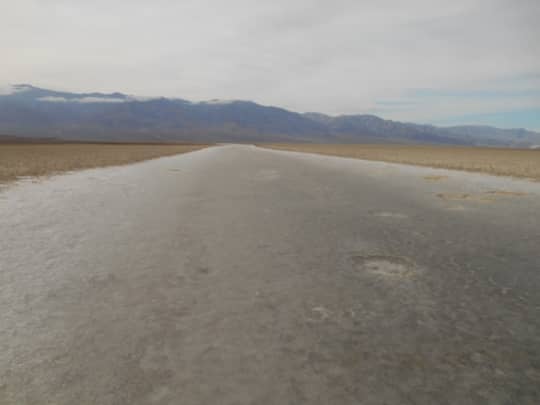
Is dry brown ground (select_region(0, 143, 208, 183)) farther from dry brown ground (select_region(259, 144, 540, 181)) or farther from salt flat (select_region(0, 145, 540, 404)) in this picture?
dry brown ground (select_region(259, 144, 540, 181))

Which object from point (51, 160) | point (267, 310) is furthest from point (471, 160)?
point (267, 310)

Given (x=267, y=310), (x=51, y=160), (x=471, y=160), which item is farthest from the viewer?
(x=471, y=160)

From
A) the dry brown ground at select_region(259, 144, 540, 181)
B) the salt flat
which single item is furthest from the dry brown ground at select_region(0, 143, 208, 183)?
the dry brown ground at select_region(259, 144, 540, 181)

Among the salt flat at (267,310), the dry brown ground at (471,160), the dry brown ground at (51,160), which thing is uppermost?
A: the dry brown ground at (471,160)

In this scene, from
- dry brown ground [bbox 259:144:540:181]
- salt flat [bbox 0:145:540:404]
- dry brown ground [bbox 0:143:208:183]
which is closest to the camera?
salt flat [bbox 0:145:540:404]

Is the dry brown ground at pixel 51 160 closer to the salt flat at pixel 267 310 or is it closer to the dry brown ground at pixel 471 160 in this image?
the salt flat at pixel 267 310

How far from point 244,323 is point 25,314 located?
206 centimetres

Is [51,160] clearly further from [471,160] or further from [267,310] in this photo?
[471,160]

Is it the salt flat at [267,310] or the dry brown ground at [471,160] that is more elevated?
the dry brown ground at [471,160]

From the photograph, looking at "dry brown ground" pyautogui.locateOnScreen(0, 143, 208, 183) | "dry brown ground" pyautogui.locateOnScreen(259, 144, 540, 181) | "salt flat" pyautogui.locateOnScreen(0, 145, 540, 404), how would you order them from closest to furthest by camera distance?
"salt flat" pyautogui.locateOnScreen(0, 145, 540, 404), "dry brown ground" pyautogui.locateOnScreen(0, 143, 208, 183), "dry brown ground" pyautogui.locateOnScreen(259, 144, 540, 181)

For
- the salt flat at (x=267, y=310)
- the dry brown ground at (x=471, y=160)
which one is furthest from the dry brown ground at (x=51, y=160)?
the dry brown ground at (x=471, y=160)

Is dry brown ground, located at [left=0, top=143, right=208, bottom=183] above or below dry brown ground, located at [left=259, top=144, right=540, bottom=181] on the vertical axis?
below

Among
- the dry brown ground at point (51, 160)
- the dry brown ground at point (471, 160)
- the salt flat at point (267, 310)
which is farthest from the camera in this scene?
the dry brown ground at point (471, 160)

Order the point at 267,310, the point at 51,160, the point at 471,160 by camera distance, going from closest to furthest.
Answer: the point at 267,310, the point at 51,160, the point at 471,160
